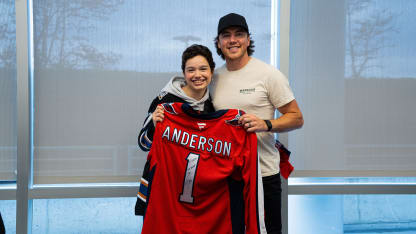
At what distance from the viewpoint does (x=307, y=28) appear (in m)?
2.18

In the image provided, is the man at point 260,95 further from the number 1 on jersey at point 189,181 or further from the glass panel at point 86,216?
the glass panel at point 86,216

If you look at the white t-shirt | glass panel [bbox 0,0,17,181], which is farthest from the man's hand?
glass panel [bbox 0,0,17,181]

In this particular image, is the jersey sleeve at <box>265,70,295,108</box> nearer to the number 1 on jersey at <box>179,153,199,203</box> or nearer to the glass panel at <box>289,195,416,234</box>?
the number 1 on jersey at <box>179,153,199,203</box>

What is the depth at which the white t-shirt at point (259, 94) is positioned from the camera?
57.7 inches

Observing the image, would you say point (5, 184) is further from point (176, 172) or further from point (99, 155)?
point (176, 172)

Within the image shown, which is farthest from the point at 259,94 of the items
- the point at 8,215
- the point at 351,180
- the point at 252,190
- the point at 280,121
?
the point at 8,215

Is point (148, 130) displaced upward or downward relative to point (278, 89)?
downward

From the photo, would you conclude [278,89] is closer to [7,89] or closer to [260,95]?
[260,95]

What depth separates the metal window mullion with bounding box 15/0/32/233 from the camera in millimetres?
1967

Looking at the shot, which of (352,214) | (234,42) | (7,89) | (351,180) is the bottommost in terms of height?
(352,214)

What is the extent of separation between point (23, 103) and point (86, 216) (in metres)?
0.97

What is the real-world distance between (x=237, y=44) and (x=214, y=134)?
19.0 inches

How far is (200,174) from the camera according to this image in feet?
4.58

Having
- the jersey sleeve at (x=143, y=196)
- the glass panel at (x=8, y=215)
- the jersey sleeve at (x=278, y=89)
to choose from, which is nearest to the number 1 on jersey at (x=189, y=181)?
the jersey sleeve at (x=143, y=196)
